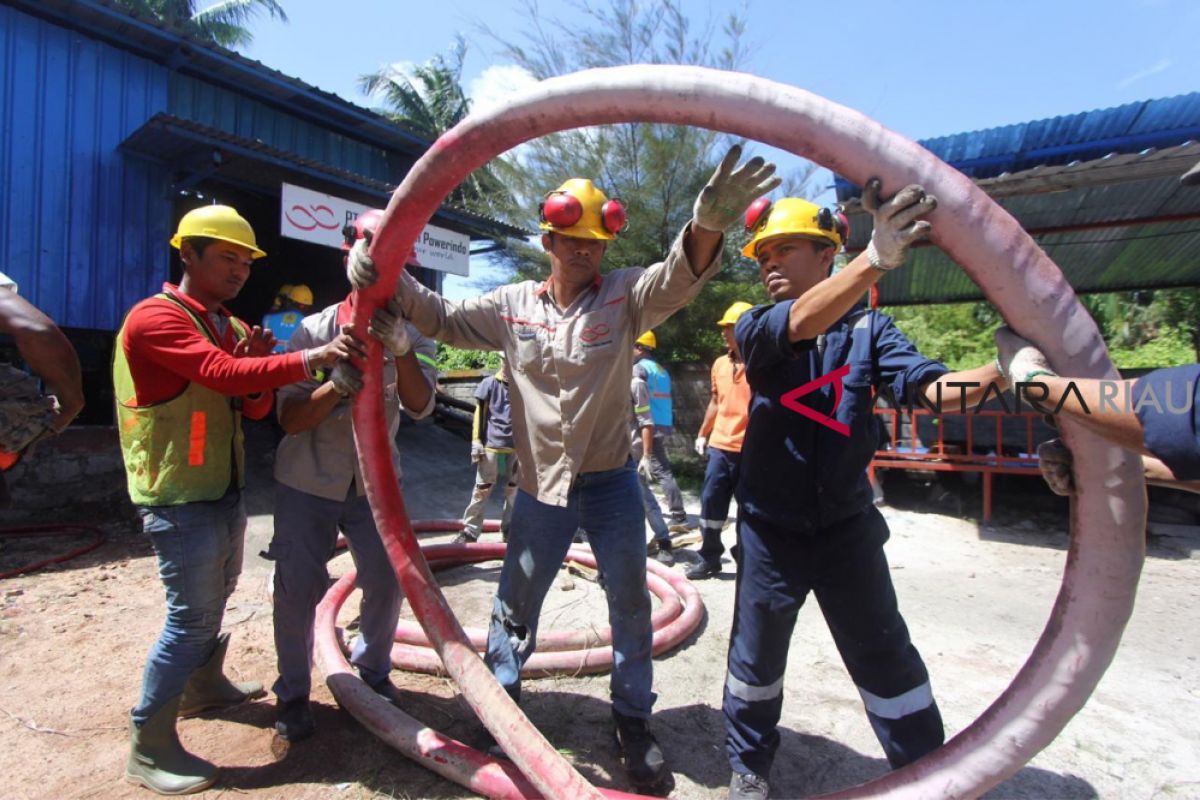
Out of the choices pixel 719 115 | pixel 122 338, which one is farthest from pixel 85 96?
pixel 719 115

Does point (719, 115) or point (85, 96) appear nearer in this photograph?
point (719, 115)

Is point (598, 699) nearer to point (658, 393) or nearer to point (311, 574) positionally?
point (311, 574)

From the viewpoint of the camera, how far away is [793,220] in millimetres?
2215

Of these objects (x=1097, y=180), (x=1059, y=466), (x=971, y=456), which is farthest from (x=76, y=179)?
(x=971, y=456)

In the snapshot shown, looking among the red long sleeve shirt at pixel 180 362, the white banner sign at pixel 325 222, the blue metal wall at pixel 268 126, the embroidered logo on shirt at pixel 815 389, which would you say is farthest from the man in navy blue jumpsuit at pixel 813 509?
the blue metal wall at pixel 268 126

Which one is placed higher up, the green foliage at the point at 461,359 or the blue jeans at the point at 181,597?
the green foliage at the point at 461,359

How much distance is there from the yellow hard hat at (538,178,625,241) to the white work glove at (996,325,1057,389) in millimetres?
1332

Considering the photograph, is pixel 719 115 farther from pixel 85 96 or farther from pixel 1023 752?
pixel 85 96

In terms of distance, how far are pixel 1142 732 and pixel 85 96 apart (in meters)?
10.5

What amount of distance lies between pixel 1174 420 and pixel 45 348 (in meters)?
3.07

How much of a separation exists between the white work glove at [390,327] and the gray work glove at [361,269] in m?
0.13

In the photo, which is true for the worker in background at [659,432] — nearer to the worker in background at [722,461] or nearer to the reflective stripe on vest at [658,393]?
the reflective stripe on vest at [658,393]

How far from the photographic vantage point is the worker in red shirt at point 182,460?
2.41m

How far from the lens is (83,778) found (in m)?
2.56
